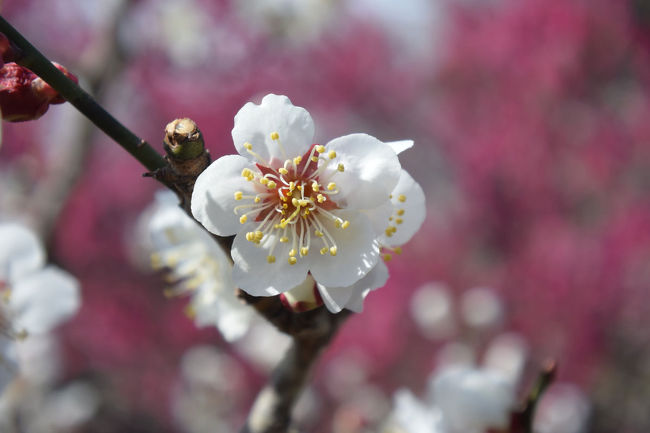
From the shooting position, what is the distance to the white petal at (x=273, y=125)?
1.46 ft

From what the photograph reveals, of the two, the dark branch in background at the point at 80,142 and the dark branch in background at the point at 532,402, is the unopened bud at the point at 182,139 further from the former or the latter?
the dark branch in background at the point at 80,142

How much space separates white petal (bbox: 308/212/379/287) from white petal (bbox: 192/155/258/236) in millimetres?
76

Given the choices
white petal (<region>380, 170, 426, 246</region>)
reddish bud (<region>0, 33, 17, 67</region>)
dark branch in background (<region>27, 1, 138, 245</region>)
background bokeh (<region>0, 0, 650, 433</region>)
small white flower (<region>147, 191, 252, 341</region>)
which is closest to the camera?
reddish bud (<region>0, 33, 17, 67</region>)

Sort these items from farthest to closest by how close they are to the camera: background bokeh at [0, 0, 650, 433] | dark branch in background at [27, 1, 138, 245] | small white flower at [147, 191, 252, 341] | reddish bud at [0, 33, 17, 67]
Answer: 1. background bokeh at [0, 0, 650, 433]
2. dark branch in background at [27, 1, 138, 245]
3. small white flower at [147, 191, 252, 341]
4. reddish bud at [0, 33, 17, 67]

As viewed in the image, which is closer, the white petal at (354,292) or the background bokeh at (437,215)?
the white petal at (354,292)

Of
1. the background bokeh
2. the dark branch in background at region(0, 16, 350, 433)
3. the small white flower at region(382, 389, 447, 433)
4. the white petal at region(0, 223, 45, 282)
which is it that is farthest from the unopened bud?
the background bokeh

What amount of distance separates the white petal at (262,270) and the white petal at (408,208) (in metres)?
0.09

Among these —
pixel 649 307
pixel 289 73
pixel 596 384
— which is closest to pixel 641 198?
pixel 649 307

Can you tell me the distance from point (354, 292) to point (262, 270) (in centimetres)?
8

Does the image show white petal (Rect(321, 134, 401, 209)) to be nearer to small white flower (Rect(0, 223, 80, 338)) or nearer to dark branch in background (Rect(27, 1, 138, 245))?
small white flower (Rect(0, 223, 80, 338))

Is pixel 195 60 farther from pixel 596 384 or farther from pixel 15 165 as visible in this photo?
pixel 596 384

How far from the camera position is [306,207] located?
49 centimetres

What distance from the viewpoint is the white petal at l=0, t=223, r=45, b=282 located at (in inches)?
25.0

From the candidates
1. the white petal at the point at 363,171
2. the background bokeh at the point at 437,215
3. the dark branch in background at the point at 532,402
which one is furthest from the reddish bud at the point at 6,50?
the background bokeh at the point at 437,215
